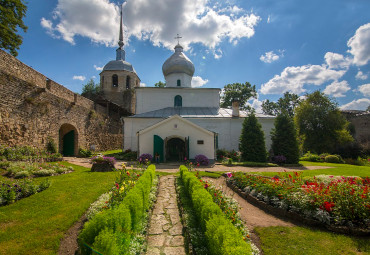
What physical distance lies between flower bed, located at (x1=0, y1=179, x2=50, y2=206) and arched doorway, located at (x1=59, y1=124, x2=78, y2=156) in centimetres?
1220

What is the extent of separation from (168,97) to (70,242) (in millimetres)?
20918

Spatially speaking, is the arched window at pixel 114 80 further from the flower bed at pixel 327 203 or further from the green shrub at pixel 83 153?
the flower bed at pixel 327 203

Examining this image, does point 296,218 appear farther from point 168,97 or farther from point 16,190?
point 168,97

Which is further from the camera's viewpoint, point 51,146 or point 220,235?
point 51,146

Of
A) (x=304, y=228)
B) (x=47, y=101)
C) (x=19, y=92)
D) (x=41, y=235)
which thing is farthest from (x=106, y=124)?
(x=304, y=228)

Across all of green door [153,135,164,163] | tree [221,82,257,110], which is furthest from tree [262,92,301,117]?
green door [153,135,164,163]

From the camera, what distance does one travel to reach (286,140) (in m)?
17.4

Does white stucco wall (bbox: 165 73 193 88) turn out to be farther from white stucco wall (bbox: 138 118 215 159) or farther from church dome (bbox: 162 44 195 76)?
white stucco wall (bbox: 138 118 215 159)

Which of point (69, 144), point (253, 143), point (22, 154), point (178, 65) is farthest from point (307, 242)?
point (178, 65)

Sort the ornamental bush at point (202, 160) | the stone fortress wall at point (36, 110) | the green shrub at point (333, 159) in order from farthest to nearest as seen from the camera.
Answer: the green shrub at point (333, 159) < the ornamental bush at point (202, 160) < the stone fortress wall at point (36, 110)

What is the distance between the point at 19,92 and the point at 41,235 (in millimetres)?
10582

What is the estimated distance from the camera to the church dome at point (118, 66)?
33.7m

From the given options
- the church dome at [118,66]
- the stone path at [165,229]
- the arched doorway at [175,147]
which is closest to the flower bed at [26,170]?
the stone path at [165,229]

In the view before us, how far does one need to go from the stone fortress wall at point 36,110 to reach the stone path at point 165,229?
943cm
